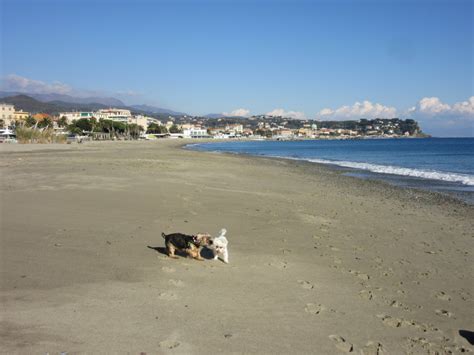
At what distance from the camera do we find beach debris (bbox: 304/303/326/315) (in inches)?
172

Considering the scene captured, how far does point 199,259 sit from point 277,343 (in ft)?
8.34

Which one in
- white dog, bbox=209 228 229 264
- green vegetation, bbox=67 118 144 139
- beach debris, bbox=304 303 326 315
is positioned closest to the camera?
beach debris, bbox=304 303 326 315

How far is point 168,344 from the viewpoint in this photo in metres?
3.45

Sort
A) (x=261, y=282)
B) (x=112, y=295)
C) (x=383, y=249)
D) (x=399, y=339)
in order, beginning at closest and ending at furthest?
(x=399, y=339), (x=112, y=295), (x=261, y=282), (x=383, y=249)

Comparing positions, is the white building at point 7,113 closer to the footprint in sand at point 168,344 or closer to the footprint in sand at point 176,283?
the footprint in sand at point 176,283

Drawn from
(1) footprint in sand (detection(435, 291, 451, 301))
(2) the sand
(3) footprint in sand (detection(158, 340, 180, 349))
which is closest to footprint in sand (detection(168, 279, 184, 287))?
(2) the sand

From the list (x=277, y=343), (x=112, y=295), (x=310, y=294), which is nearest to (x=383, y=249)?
(x=310, y=294)

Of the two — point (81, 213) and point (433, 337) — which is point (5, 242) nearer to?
point (81, 213)

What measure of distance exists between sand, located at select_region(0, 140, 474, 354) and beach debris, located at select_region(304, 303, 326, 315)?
0.04 feet

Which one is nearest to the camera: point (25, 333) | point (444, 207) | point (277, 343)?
point (25, 333)

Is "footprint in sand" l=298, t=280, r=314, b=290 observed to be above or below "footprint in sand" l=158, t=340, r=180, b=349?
below

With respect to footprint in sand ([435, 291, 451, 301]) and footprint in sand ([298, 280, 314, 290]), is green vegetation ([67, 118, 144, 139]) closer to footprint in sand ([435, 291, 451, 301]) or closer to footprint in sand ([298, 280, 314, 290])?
footprint in sand ([298, 280, 314, 290])

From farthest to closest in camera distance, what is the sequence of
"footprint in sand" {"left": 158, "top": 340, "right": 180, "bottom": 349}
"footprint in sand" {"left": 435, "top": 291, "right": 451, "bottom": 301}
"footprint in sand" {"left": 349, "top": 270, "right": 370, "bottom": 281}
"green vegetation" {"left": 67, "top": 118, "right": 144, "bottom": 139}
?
"green vegetation" {"left": 67, "top": 118, "right": 144, "bottom": 139} → "footprint in sand" {"left": 349, "top": 270, "right": 370, "bottom": 281} → "footprint in sand" {"left": 435, "top": 291, "right": 451, "bottom": 301} → "footprint in sand" {"left": 158, "top": 340, "right": 180, "bottom": 349}

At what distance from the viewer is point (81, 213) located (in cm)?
833
